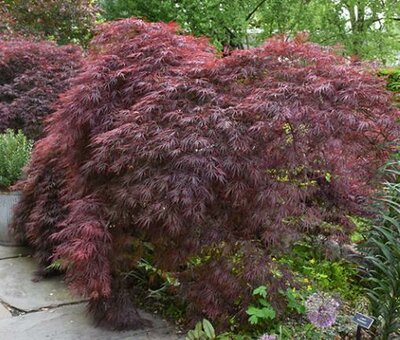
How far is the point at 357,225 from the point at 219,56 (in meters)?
1.47

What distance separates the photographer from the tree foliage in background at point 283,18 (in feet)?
33.1

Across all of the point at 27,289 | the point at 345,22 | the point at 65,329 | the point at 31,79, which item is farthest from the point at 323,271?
the point at 345,22

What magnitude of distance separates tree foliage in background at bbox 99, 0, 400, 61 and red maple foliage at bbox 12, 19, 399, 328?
6732 mm

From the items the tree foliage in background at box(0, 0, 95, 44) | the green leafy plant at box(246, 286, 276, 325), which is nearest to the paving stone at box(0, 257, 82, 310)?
the green leafy plant at box(246, 286, 276, 325)

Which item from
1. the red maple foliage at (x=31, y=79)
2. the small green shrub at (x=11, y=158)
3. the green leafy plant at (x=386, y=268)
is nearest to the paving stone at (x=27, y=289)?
the small green shrub at (x=11, y=158)

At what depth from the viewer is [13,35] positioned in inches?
285

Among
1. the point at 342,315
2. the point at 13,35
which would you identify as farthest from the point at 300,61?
the point at 13,35

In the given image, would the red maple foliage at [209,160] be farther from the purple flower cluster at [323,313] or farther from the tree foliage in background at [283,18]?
the tree foliage in background at [283,18]

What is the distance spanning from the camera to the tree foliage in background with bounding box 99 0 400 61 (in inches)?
397

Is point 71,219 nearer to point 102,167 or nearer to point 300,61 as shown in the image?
point 102,167

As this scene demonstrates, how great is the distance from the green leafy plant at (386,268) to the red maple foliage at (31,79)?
362 centimetres

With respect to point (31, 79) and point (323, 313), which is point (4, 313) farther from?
point (31, 79)

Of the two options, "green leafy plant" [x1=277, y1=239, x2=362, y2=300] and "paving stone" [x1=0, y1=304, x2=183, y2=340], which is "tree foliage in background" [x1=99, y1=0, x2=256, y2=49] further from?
"paving stone" [x1=0, y1=304, x2=183, y2=340]

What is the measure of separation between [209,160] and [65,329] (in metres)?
1.44
